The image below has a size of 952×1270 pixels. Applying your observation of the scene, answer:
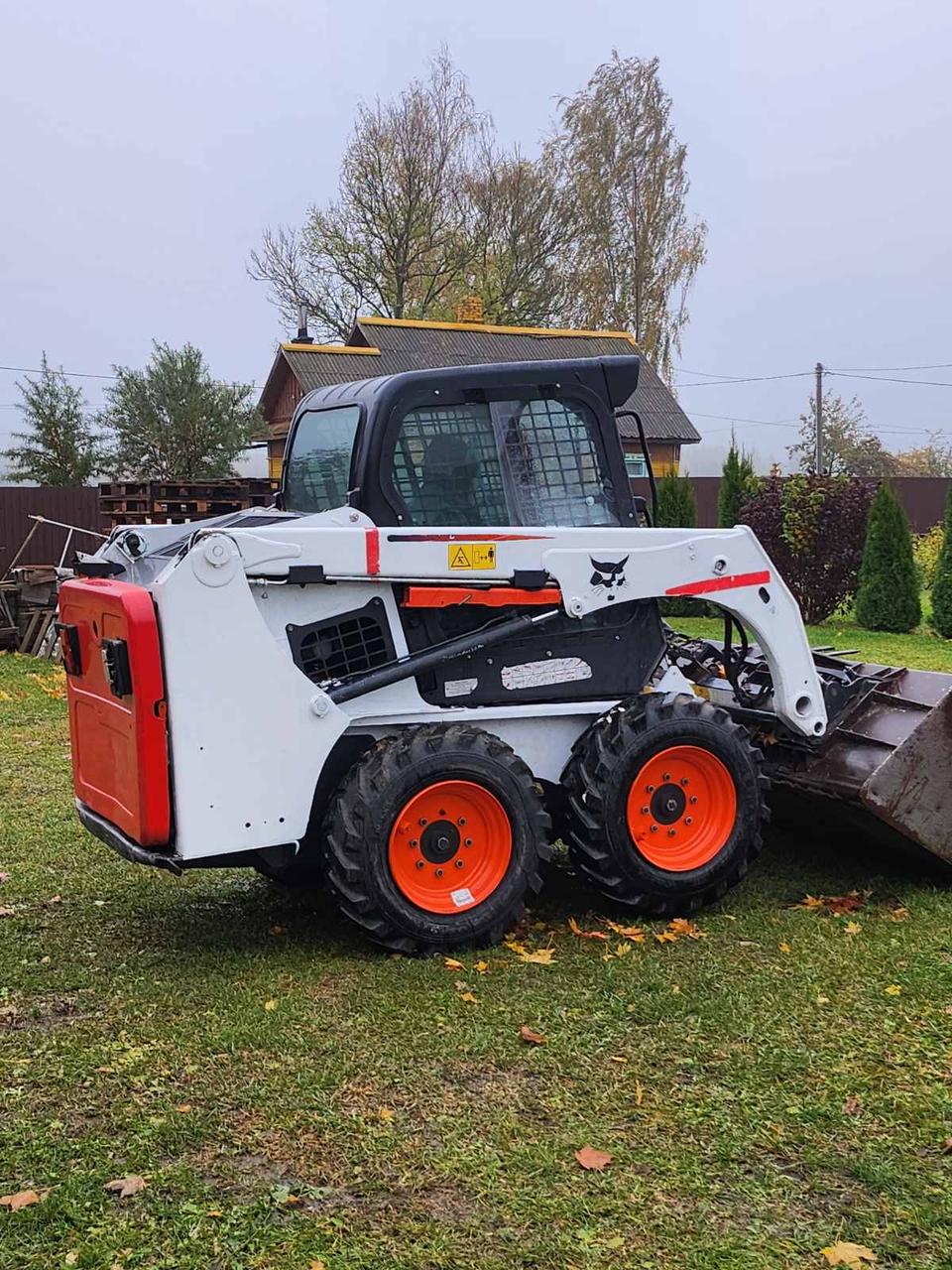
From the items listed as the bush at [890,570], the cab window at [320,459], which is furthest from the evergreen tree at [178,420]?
the cab window at [320,459]

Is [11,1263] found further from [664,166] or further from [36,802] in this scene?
[664,166]

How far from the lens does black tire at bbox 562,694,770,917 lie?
17.1 feet

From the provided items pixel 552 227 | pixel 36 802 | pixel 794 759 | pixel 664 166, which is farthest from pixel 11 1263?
pixel 664 166

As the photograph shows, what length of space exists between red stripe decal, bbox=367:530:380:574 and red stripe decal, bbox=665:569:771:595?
49.9 inches

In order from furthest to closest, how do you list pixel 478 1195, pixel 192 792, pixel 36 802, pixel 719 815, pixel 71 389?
pixel 71 389, pixel 36 802, pixel 719 815, pixel 192 792, pixel 478 1195

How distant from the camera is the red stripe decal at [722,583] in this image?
5.42 metres

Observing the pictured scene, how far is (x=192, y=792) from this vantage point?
465 cm

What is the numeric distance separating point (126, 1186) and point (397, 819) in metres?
1.80

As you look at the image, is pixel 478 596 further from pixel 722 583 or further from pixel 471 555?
pixel 722 583

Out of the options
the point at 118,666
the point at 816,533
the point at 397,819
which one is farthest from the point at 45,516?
the point at 397,819

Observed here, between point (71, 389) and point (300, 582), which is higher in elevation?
point (71, 389)

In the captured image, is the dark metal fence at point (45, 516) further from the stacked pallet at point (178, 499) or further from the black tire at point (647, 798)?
the black tire at point (647, 798)

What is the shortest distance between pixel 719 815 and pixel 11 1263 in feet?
10.9

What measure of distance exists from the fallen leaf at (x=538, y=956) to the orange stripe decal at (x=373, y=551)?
1.61 m
